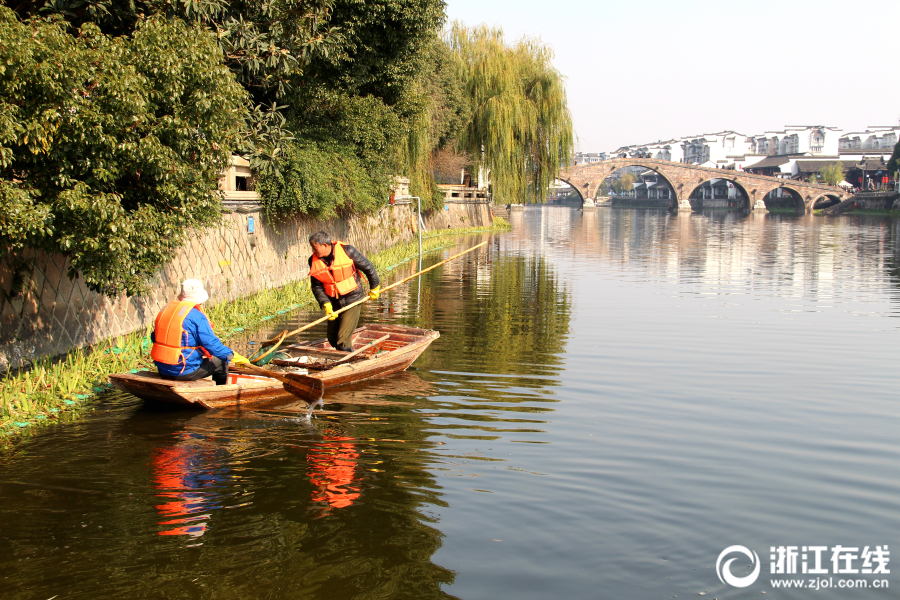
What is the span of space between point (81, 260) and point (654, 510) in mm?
6207

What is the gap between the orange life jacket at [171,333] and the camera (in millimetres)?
7285

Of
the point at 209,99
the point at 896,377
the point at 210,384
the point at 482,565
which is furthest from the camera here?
the point at 896,377

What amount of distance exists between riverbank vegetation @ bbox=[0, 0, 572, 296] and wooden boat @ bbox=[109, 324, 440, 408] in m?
1.51

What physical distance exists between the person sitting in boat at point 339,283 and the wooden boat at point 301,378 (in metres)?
0.30

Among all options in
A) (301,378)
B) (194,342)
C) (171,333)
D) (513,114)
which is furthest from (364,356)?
(513,114)

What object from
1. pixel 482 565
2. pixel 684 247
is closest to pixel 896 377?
pixel 482 565

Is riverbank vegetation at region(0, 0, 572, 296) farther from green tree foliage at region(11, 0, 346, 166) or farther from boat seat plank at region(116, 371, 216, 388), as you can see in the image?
boat seat plank at region(116, 371, 216, 388)

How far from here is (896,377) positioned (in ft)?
31.1

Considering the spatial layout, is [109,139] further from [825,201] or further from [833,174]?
[833,174]

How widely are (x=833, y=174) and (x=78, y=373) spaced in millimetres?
95812

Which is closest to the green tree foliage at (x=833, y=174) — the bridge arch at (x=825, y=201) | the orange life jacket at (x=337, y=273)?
the bridge arch at (x=825, y=201)

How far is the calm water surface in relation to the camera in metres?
4.45

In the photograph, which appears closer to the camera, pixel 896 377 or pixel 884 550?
pixel 884 550

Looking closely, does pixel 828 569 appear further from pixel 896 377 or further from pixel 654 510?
pixel 896 377
